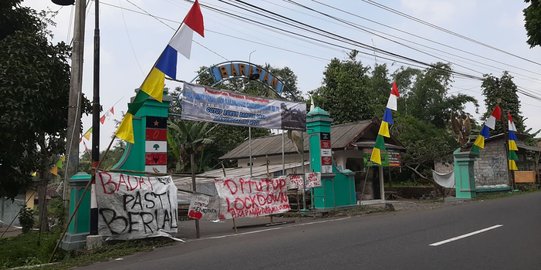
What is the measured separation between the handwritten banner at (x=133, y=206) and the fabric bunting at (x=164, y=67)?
0.95 meters

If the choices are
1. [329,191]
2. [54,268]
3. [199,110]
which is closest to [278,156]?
[329,191]

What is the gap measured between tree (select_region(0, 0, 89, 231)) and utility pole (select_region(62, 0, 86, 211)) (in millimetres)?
716

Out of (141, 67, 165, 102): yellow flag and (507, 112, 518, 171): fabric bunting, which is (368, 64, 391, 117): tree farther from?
(141, 67, 165, 102): yellow flag

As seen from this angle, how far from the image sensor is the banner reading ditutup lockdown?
12.6m

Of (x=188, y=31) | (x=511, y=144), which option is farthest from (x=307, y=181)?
(x=511, y=144)

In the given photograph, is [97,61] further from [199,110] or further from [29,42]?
[199,110]

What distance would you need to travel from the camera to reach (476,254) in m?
6.53

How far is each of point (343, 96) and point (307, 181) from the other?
654 inches

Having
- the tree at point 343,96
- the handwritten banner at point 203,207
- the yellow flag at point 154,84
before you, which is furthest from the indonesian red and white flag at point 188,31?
the tree at point 343,96

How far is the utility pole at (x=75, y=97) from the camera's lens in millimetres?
10031

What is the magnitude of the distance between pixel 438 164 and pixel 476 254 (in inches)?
1009

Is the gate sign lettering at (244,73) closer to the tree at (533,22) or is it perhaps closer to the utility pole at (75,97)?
the utility pole at (75,97)

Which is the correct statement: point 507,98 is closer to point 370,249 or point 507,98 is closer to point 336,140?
point 336,140

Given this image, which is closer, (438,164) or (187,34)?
(187,34)
